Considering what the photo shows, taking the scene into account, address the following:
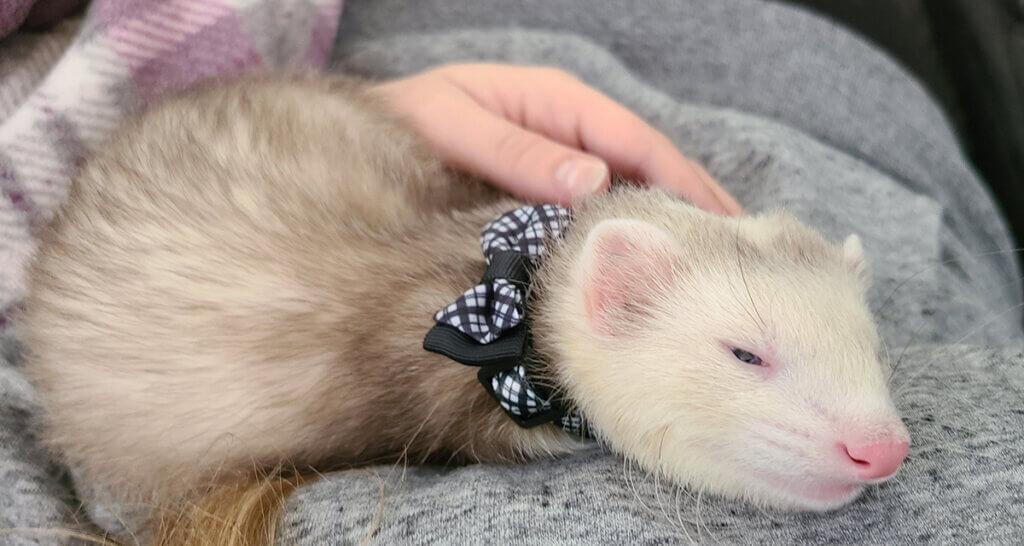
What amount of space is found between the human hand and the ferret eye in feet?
1.07

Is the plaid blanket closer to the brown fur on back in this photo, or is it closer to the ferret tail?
the brown fur on back

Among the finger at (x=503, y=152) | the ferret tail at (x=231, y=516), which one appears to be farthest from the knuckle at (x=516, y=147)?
the ferret tail at (x=231, y=516)

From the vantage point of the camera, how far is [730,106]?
4.34ft

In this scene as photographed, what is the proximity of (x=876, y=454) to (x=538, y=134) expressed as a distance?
65 centimetres

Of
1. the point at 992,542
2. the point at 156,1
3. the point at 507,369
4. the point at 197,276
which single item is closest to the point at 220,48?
the point at 156,1

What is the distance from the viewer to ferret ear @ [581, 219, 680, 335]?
739 millimetres

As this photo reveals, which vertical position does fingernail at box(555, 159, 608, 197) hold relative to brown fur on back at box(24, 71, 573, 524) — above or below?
above

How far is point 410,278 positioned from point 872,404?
0.50 meters

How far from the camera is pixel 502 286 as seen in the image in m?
0.76

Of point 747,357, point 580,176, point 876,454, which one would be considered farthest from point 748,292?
point 580,176

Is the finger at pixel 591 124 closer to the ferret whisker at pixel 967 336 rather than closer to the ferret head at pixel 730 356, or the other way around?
the ferret head at pixel 730 356

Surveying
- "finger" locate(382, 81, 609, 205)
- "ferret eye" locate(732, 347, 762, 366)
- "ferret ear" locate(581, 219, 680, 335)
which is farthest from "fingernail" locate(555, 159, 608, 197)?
"ferret eye" locate(732, 347, 762, 366)

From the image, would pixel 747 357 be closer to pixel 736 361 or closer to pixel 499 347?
pixel 736 361

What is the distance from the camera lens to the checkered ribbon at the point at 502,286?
2.40 ft
